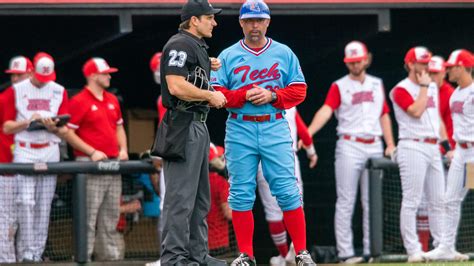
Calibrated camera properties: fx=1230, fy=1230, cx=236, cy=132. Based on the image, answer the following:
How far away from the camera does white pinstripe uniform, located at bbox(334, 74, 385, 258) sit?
10.6 metres

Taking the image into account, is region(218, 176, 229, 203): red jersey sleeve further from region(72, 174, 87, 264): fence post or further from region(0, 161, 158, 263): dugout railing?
region(72, 174, 87, 264): fence post

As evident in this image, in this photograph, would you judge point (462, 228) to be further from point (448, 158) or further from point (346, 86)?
point (346, 86)

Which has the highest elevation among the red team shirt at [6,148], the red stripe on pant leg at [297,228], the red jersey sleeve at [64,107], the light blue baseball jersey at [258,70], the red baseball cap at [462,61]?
the red baseball cap at [462,61]

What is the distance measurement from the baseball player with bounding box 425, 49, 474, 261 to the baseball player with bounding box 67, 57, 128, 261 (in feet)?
8.69

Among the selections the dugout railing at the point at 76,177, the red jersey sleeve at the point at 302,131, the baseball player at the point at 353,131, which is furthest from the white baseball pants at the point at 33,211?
the baseball player at the point at 353,131

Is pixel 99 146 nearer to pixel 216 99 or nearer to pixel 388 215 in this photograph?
pixel 388 215

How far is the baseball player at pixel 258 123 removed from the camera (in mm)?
7641

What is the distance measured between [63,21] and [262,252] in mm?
2995

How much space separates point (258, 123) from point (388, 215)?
3.60 metres

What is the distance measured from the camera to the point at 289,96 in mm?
7652

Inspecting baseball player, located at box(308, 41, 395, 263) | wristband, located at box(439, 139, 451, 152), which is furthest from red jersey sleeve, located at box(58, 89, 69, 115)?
wristband, located at box(439, 139, 451, 152)

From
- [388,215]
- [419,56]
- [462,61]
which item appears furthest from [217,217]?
[462,61]

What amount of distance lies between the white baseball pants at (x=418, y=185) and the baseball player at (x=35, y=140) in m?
2.89

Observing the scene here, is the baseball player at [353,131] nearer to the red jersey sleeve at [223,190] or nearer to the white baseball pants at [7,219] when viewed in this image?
the red jersey sleeve at [223,190]
